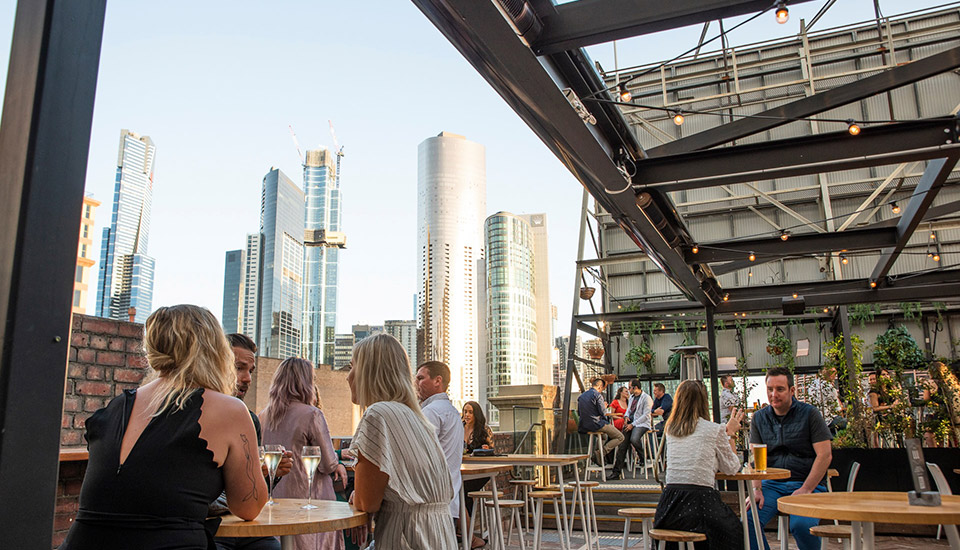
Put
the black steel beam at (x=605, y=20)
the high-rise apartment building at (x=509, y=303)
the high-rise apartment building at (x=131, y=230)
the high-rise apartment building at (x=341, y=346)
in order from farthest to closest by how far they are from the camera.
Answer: the high-rise apartment building at (x=341, y=346) → the high-rise apartment building at (x=131, y=230) → the high-rise apartment building at (x=509, y=303) → the black steel beam at (x=605, y=20)

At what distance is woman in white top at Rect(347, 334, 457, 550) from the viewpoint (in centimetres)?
248

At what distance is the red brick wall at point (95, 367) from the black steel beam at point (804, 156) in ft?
13.6

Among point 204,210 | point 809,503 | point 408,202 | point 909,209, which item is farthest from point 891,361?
point 408,202

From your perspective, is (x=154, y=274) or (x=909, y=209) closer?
(x=909, y=209)

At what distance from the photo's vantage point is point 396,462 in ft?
8.30

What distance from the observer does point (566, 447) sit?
11.7 metres

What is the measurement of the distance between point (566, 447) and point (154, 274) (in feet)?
276

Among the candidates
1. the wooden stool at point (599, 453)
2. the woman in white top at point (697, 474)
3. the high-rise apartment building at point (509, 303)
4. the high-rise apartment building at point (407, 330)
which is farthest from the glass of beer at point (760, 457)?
the high-rise apartment building at point (407, 330)

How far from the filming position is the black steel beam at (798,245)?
8.04 m

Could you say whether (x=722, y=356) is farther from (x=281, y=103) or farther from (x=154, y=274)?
(x=154, y=274)

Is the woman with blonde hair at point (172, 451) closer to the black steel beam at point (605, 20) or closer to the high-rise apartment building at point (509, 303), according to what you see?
the black steel beam at point (605, 20)

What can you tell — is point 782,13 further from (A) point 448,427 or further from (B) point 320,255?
(B) point 320,255

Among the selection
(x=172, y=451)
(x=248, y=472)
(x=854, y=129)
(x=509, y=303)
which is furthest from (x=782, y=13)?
(x=509, y=303)

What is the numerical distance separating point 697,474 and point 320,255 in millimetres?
86206
